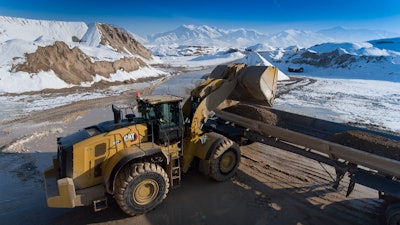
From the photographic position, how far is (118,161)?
525cm

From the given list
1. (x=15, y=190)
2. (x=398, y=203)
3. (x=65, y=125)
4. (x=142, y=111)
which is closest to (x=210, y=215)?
(x=142, y=111)

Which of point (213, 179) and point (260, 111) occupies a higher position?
point (260, 111)

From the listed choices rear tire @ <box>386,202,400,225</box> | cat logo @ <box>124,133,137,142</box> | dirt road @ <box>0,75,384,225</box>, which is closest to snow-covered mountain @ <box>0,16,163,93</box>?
dirt road @ <box>0,75,384,225</box>

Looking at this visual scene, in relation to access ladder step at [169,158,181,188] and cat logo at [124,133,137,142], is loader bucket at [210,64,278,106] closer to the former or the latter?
access ladder step at [169,158,181,188]

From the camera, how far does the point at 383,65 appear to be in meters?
Answer: 32.8

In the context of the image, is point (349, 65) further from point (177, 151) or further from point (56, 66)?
point (177, 151)

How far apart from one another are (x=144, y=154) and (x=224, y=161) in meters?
2.42

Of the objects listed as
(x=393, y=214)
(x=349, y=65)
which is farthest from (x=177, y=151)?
(x=349, y=65)

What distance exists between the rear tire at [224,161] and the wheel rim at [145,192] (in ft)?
5.37

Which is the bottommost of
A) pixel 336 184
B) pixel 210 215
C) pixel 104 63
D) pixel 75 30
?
pixel 210 215

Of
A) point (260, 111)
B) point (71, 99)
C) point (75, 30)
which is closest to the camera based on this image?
point (260, 111)

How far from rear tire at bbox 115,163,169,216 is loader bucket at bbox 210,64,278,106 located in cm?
330

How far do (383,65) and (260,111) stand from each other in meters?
32.0

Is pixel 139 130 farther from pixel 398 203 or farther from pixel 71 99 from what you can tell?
pixel 71 99
